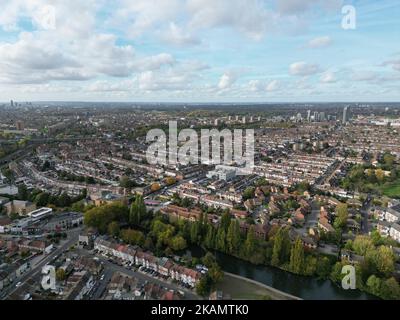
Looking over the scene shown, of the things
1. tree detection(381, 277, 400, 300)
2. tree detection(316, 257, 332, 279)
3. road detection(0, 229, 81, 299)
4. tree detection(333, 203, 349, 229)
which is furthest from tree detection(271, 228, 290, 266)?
road detection(0, 229, 81, 299)

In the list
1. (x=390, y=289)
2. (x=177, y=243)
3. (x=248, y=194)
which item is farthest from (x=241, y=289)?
(x=248, y=194)

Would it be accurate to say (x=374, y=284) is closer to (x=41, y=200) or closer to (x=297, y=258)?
(x=297, y=258)

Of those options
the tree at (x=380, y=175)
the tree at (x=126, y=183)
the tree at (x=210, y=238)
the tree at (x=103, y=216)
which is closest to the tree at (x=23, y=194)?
the tree at (x=126, y=183)

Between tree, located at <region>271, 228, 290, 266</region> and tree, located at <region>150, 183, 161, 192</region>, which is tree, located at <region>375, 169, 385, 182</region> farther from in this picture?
tree, located at <region>150, 183, 161, 192</region>

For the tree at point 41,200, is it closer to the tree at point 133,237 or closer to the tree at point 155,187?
the tree at point 155,187

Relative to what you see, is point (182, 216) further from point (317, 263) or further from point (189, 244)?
point (317, 263)
